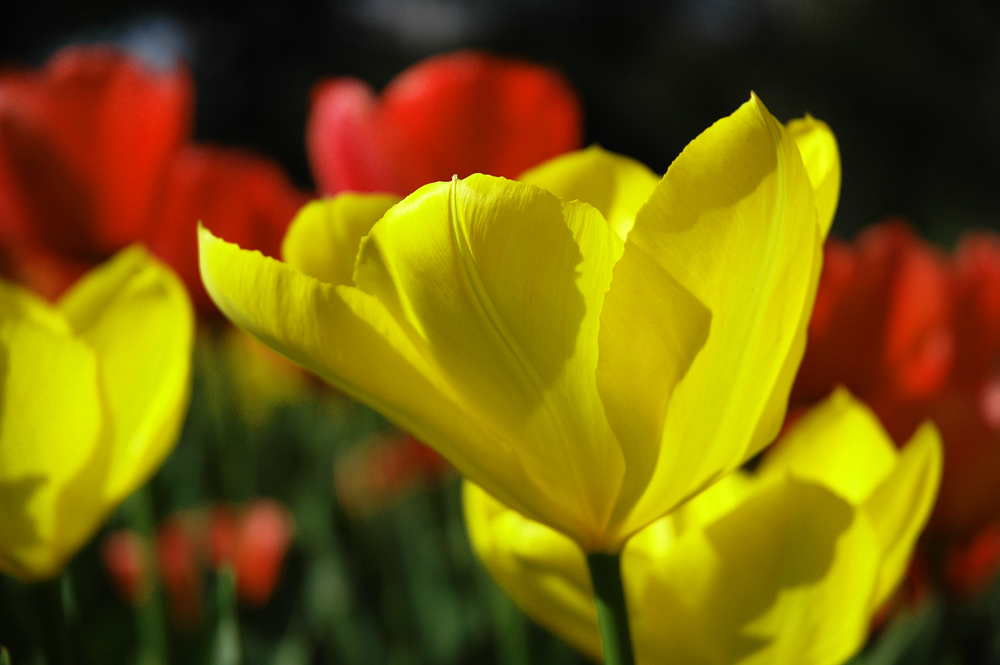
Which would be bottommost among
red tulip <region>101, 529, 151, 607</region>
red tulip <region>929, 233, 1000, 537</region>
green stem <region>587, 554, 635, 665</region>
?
red tulip <region>101, 529, 151, 607</region>

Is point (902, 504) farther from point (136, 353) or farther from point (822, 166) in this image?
point (136, 353)

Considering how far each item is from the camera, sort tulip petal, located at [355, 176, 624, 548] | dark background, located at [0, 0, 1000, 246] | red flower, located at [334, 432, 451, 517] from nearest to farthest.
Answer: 1. tulip petal, located at [355, 176, 624, 548]
2. red flower, located at [334, 432, 451, 517]
3. dark background, located at [0, 0, 1000, 246]

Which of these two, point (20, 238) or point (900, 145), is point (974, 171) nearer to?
point (900, 145)

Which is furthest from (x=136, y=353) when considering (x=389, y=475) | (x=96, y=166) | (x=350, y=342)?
(x=389, y=475)

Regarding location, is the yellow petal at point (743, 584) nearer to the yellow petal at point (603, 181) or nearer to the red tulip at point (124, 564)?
the yellow petal at point (603, 181)

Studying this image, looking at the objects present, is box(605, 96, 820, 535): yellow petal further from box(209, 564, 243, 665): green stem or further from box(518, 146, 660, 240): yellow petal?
box(209, 564, 243, 665): green stem

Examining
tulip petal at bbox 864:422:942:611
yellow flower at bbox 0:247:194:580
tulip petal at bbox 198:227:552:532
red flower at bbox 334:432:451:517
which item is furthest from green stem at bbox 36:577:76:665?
red flower at bbox 334:432:451:517

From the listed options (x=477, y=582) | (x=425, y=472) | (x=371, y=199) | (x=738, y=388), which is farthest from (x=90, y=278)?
(x=425, y=472)

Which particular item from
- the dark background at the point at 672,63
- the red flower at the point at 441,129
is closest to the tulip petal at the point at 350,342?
the red flower at the point at 441,129
